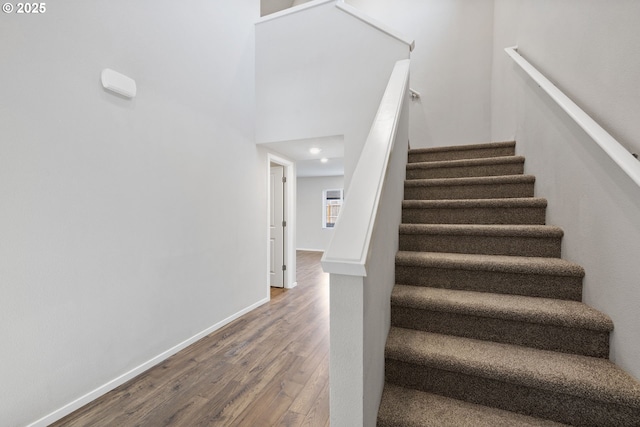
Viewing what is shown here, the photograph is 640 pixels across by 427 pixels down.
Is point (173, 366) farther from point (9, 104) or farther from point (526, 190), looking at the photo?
point (526, 190)

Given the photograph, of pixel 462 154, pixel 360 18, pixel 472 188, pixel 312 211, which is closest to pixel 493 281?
pixel 472 188

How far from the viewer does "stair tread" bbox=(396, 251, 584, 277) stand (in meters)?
1.36

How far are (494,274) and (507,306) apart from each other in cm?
23

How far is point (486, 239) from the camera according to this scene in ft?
5.50

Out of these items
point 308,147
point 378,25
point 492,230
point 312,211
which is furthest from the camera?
point 312,211

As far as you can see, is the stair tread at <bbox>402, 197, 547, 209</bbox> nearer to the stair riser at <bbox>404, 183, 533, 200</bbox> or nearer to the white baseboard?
the stair riser at <bbox>404, 183, 533, 200</bbox>

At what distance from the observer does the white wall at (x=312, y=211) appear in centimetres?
815

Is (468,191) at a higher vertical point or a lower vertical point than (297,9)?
lower

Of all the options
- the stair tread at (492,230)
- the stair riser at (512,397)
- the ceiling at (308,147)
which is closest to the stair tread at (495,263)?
the stair tread at (492,230)

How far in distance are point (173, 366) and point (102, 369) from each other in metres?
0.48

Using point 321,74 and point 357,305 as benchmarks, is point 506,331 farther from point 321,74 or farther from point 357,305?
point 321,74

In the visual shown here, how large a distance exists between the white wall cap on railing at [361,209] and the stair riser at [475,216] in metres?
0.83
